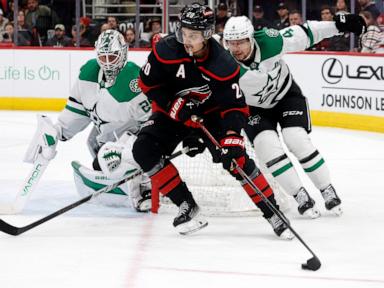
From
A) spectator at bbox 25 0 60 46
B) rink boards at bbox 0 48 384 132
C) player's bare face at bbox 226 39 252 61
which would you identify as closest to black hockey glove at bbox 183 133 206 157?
player's bare face at bbox 226 39 252 61

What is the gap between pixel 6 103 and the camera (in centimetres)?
975

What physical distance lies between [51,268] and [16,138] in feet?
13.8

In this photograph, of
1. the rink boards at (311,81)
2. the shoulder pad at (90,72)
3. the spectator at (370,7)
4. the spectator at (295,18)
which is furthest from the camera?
the spectator at (295,18)

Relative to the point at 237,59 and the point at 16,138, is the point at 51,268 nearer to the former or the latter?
the point at 237,59

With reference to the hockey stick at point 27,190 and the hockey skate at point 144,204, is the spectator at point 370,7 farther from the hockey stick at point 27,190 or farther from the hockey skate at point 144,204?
the hockey stick at point 27,190

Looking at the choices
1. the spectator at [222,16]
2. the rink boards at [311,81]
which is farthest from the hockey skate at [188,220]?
the spectator at [222,16]

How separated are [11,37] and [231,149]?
22.1 ft

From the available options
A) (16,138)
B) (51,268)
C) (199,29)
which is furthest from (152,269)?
(16,138)

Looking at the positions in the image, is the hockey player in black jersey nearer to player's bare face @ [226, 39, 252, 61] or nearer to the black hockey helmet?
the black hockey helmet

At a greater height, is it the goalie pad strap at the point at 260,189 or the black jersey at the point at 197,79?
the black jersey at the point at 197,79

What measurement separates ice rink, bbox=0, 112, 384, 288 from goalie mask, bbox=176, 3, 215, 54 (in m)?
0.81

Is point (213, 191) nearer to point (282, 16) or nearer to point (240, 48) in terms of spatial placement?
point (240, 48)

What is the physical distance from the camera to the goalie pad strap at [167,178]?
13.3ft

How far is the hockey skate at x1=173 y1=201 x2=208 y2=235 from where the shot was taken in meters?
4.03
